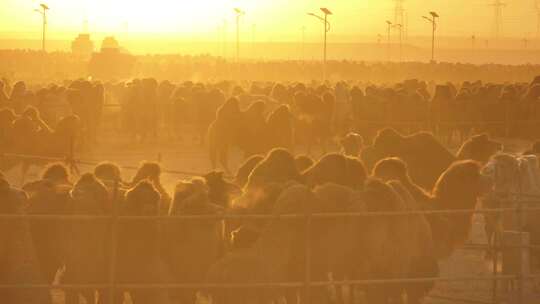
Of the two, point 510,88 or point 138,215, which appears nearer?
point 138,215

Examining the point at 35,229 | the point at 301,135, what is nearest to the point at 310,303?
the point at 35,229

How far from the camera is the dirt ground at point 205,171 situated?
12.7 meters

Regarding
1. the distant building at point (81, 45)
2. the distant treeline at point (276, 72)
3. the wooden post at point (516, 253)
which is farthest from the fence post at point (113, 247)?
the distant building at point (81, 45)

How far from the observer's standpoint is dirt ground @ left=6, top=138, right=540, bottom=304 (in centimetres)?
1269

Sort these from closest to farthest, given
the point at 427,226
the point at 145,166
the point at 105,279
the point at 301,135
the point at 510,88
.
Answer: the point at 105,279 → the point at 427,226 → the point at 145,166 → the point at 301,135 → the point at 510,88

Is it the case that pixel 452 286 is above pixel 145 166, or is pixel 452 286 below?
below

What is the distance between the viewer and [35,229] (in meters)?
10.5

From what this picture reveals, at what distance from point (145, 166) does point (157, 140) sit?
66.9 ft

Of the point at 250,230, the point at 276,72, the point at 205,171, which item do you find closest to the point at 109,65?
the point at 276,72

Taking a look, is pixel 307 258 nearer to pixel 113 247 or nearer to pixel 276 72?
pixel 113 247

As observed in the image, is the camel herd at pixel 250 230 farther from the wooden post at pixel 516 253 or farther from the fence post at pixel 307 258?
the wooden post at pixel 516 253

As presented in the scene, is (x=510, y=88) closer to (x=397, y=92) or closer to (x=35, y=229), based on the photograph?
(x=397, y=92)

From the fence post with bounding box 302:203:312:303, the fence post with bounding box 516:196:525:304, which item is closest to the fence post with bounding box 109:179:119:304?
the fence post with bounding box 302:203:312:303

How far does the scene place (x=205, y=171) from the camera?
80.8ft
